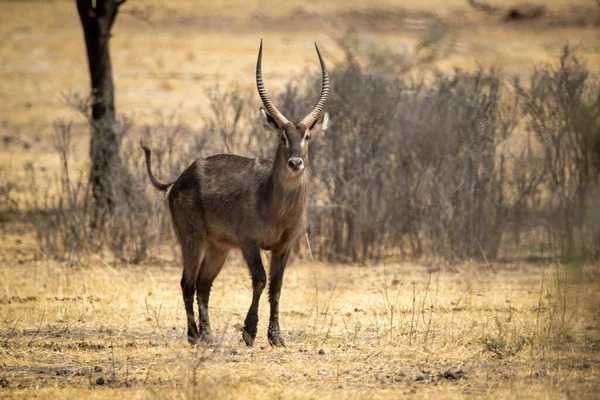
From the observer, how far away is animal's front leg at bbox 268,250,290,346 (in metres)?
9.05

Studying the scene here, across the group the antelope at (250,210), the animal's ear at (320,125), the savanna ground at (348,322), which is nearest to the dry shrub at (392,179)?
the savanna ground at (348,322)

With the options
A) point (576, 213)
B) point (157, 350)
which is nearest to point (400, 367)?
point (157, 350)

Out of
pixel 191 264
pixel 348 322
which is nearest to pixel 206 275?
pixel 191 264

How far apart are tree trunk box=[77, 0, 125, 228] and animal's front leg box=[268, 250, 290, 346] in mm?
5278

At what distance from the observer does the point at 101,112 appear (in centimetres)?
1523

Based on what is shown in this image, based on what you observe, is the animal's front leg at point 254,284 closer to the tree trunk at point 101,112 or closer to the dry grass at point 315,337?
the dry grass at point 315,337

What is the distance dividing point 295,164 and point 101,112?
24.1 ft

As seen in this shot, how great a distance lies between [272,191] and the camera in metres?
9.34

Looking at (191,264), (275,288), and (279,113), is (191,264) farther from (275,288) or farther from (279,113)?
(279,113)

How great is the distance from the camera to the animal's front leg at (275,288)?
9.05m

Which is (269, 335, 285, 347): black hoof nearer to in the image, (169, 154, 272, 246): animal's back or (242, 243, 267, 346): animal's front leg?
(242, 243, 267, 346): animal's front leg

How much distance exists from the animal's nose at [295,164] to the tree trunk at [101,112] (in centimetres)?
590

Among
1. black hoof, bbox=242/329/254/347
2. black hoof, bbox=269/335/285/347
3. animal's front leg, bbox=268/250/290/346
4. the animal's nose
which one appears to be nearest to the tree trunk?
animal's front leg, bbox=268/250/290/346

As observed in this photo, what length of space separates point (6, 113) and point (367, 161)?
678 inches
